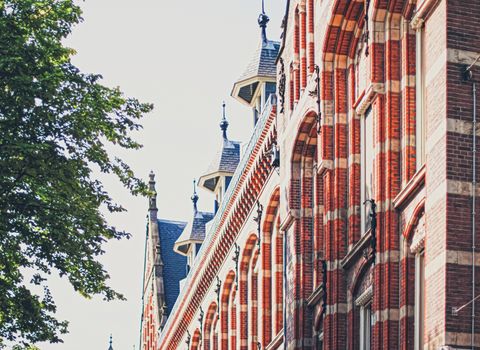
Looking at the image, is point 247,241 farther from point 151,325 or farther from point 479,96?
point 151,325

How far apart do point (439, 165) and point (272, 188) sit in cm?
1840

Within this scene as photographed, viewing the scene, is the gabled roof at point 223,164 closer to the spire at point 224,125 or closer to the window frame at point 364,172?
the spire at point 224,125

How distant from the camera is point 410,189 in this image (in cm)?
2730

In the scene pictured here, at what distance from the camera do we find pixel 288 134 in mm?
38375

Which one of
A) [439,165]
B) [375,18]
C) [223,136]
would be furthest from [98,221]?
[223,136]

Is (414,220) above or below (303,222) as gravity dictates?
below

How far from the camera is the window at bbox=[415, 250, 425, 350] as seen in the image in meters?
26.6

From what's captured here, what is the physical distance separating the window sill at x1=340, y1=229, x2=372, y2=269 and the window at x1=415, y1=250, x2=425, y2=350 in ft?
7.64

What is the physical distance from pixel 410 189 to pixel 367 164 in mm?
4110

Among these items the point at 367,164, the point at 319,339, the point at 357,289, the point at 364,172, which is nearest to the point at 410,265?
the point at 357,289

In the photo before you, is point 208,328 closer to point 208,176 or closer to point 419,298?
point 208,176

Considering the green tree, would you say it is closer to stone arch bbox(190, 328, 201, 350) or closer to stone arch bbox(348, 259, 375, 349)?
stone arch bbox(348, 259, 375, 349)

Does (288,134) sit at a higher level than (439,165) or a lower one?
higher

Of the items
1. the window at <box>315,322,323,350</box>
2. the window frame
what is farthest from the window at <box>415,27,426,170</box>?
the window at <box>315,322,323,350</box>
